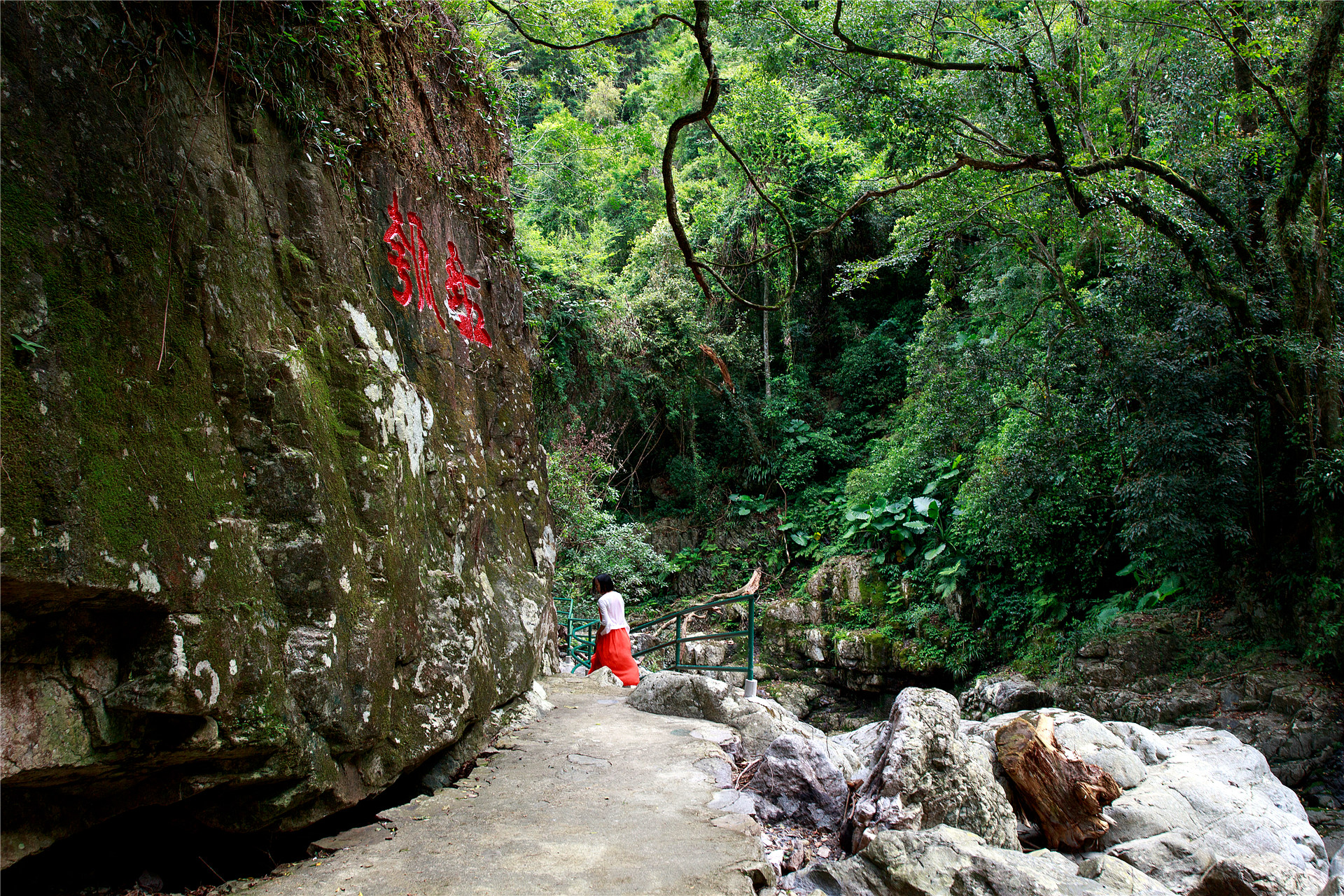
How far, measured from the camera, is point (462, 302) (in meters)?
4.79

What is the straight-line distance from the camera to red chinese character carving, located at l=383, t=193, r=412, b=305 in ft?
12.6

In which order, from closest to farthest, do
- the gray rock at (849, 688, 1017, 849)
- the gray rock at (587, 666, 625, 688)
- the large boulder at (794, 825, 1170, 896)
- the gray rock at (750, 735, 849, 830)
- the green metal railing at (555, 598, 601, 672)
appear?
the large boulder at (794, 825, 1170, 896), the gray rock at (849, 688, 1017, 849), the gray rock at (750, 735, 849, 830), the gray rock at (587, 666, 625, 688), the green metal railing at (555, 598, 601, 672)

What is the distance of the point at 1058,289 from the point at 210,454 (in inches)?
411

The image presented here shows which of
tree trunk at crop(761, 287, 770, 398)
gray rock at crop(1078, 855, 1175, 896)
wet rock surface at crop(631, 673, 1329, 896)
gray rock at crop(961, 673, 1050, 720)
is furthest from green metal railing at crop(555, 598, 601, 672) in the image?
tree trunk at crop(761, 287, 770, 398)

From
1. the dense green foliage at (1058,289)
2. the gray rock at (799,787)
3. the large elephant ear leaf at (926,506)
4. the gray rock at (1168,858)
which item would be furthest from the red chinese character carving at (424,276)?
the large elephant ear leaf at (926,506)

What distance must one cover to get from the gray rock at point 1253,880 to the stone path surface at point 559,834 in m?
2.21

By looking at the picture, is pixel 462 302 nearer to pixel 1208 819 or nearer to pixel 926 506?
pixel 1208 819

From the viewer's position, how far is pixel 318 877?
2.33m

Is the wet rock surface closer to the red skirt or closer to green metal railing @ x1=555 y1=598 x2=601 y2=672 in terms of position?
the red skirt

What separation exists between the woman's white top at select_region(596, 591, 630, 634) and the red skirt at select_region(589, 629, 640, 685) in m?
0.09

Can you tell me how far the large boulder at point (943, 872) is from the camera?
273 centimetres

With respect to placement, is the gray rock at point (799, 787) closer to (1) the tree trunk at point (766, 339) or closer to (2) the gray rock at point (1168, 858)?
(2) the gray rock at point (1168, 858)

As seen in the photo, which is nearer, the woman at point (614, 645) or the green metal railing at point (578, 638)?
the woman at point (614, 645)

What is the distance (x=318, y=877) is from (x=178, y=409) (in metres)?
1.54
